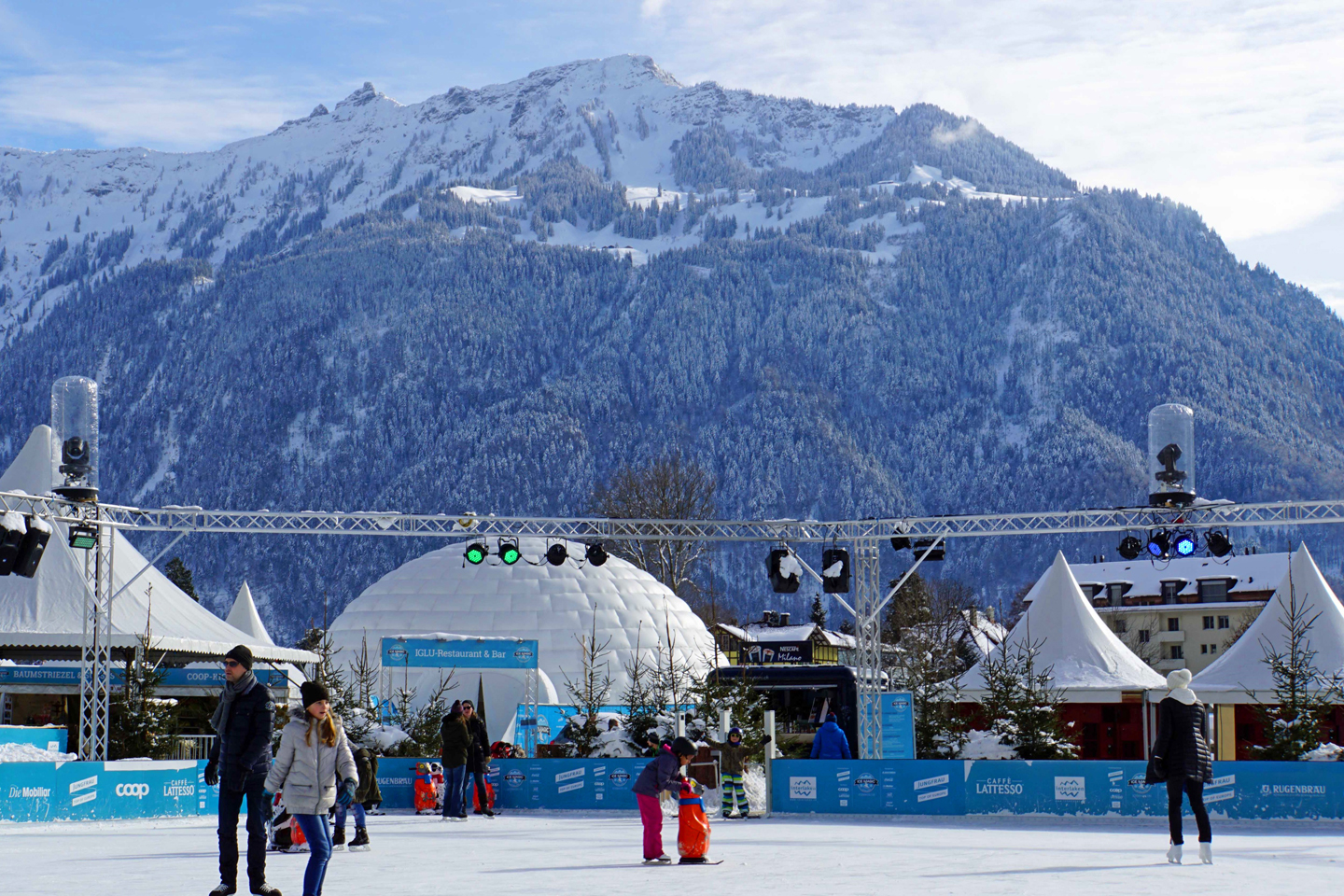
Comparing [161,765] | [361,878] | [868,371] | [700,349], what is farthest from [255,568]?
[361,878]

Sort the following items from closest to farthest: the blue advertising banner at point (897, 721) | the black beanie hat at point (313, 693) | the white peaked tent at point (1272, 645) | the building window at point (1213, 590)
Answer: the black beanie hat at point (313, 693), the blue advertising banner at point (897, 721), the white peaked tent at point (1272, 645), the building window at point (1213, 590)

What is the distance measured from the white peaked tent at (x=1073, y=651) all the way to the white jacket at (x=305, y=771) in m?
26.4

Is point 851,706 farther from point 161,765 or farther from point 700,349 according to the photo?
point 700,349

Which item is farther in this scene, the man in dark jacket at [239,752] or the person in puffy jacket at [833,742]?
the person in puffy jacket at [833,742]

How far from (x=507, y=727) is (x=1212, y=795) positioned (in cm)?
2115

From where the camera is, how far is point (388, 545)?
145 meters

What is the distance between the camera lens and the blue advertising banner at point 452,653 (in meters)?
32.8

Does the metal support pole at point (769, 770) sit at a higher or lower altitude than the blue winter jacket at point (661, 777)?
lower

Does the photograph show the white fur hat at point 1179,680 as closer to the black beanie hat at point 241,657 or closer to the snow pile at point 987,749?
the black beanie hat at point 241,657

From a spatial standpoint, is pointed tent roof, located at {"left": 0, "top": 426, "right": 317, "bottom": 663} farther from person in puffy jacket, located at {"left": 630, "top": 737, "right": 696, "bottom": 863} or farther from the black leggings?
the black leggings

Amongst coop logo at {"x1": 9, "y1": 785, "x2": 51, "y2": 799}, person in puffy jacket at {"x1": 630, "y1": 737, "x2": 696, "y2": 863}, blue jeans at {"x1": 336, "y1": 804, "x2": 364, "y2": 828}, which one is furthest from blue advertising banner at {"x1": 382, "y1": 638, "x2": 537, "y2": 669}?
person in puffy jacket at {"x1": 630, "y1": 737, "x2": 696, "y2": 863}

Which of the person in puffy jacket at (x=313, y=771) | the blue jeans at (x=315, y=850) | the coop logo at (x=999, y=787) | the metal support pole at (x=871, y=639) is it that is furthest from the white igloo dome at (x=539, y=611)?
the blue jeans at (x=315, y=850)

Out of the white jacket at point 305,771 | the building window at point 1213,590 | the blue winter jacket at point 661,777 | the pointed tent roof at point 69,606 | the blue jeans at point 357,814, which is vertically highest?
the building window at point 1213,590

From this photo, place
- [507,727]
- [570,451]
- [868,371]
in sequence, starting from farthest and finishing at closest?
[868,371], [570,451], [507,727]
